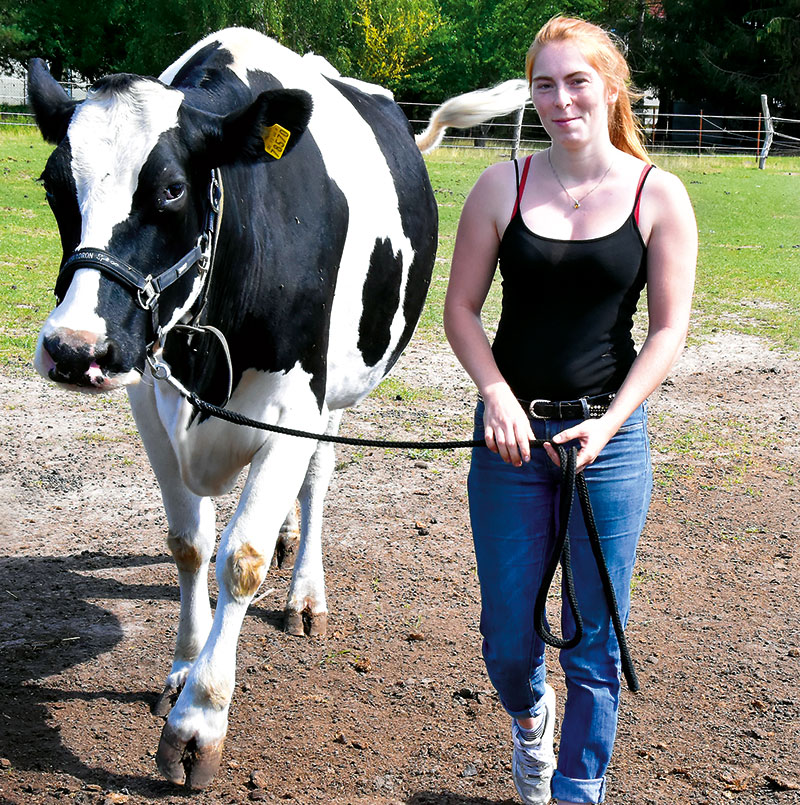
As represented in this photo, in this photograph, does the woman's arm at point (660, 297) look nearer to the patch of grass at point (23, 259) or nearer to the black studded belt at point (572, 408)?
the black studded belt at point (572, 408)

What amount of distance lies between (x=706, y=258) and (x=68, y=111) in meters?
11.0

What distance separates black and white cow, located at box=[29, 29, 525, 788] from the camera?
2602 mm

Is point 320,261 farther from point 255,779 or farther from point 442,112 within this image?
point 442,112

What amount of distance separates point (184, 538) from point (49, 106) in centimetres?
147

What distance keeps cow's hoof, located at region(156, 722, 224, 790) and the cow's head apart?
106 centimetres

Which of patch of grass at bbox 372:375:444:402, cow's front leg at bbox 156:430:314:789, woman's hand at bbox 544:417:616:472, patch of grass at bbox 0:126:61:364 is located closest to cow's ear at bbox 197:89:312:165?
cow's front leg at bbox 156:430:314:789

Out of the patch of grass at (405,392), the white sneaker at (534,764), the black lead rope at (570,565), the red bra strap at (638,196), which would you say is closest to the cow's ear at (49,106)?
the red bra strap at (638,196)

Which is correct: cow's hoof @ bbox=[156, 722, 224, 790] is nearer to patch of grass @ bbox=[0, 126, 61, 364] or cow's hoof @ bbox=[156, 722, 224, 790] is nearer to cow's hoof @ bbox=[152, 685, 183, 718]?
cow's hoof @ bbox=[152, 685, 183, 718]

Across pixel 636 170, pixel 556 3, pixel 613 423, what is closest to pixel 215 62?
pixel 636 170

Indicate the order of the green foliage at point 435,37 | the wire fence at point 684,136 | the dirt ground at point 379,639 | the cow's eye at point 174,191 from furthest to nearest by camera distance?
1. the green foliage at point 435,37
2. the wire fence at point 684,136
3. the dirt ground at point 379,639
4. the cow's eye at point 174,191

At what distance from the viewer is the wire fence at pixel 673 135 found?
27.7 m

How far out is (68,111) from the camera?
9.47ft

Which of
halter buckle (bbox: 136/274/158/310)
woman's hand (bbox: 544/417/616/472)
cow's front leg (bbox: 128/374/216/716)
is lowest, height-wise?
cow's front leg (bbox: 128/374/216/716)

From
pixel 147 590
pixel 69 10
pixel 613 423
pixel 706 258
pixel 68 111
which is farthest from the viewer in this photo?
pixel 69 10
